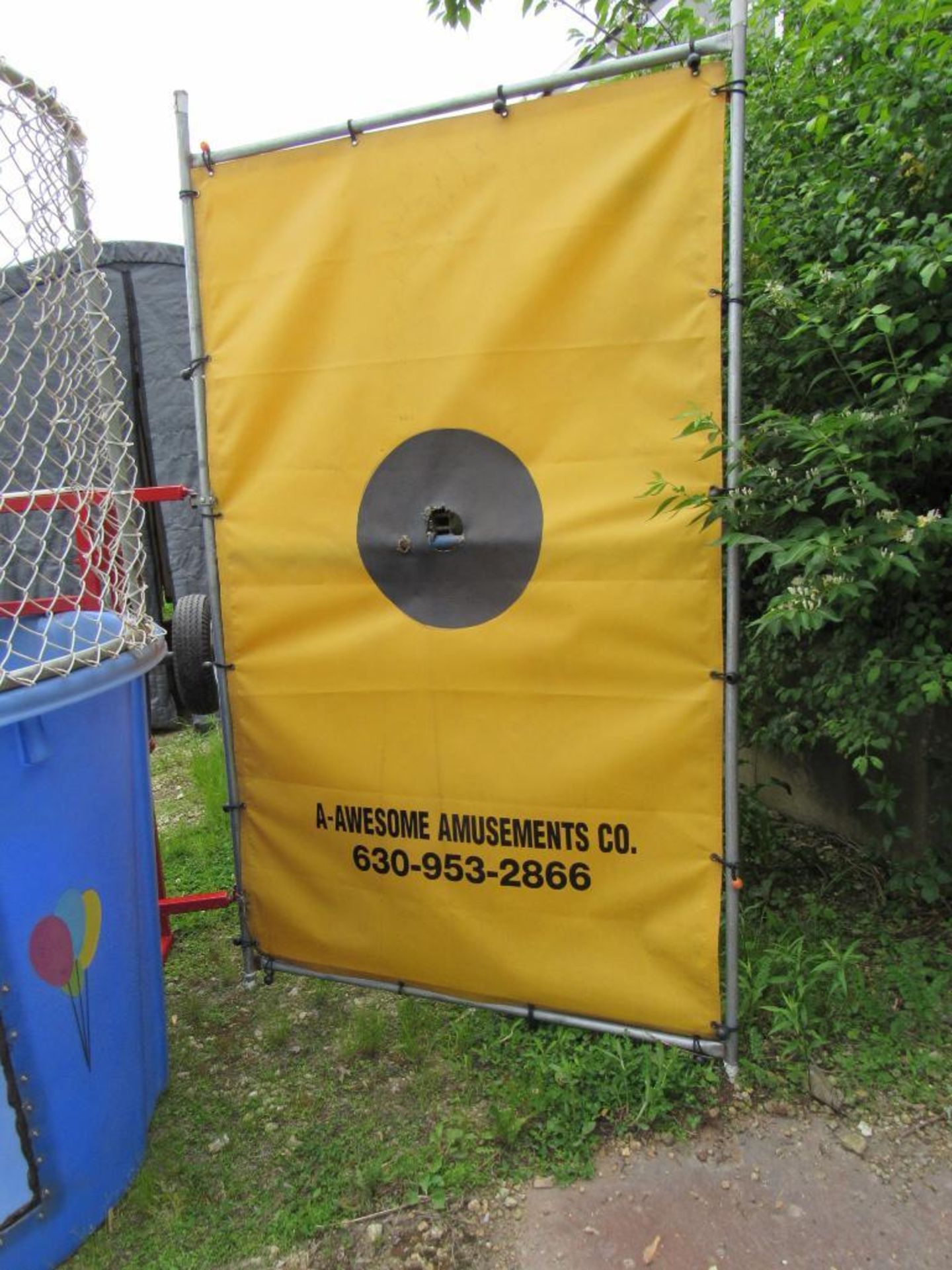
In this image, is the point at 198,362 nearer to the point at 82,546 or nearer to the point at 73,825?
the point at 82,546

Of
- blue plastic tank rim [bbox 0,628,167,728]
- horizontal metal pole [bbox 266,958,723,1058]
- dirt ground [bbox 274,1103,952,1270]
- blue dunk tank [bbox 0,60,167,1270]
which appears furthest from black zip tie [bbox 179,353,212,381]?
dirt ground [bbox 274,1103,952,1270]

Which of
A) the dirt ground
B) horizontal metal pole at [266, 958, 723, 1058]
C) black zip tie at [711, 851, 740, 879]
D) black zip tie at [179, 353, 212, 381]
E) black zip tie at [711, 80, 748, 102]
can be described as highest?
black zip tie at [711, 80, 748, 102]

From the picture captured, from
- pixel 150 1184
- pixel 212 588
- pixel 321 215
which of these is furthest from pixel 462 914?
pixel 321 215

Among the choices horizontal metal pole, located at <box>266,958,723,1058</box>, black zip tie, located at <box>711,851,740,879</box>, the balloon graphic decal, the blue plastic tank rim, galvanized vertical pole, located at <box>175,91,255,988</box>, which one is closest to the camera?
the blue plastic tank rim

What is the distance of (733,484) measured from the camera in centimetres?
209

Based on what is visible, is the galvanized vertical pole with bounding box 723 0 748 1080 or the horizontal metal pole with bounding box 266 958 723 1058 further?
the horizontal metal pole with bounding box 266 958 723 1058

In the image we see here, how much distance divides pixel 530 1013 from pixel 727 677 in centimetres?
117

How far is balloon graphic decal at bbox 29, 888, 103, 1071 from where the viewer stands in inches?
72.1

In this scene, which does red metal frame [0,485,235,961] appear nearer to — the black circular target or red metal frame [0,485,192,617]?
red metal frame [0,485,192,617]

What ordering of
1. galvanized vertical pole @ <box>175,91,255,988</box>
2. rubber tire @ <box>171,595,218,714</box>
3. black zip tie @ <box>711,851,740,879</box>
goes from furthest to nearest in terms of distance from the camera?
rubber tire @ <box>171,595,218,714</box> < galvanized vertical pole @ <box>175,91,255,988</box> < black zip tie @ <box>711,851,740,879</box>

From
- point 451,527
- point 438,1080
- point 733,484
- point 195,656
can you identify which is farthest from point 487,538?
point 438,1080

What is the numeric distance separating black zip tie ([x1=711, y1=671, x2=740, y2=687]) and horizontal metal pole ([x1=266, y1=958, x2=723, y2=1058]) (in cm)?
99

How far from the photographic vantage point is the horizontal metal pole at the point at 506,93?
202 cm

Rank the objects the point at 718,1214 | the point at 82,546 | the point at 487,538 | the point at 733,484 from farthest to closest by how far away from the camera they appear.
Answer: the point at 82,546, the point at 487,538, the point at 733,484, the point at 718,1214
